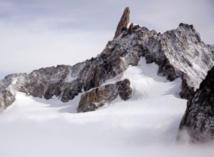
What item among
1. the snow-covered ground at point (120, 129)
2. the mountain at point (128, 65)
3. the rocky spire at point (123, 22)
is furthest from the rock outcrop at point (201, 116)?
the rocky spire at point (123, 22)

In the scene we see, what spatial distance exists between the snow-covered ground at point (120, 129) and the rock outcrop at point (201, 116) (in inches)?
76.5

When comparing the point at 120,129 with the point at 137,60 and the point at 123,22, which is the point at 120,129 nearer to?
the point at 137,60

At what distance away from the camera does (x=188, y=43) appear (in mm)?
108688

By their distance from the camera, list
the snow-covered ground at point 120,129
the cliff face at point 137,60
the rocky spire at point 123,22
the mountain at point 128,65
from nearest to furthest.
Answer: the snow-covered ground at point 120,129, the mountain at point 128,65, the cliff face at point 137,60, the rocky spire at point 123,22

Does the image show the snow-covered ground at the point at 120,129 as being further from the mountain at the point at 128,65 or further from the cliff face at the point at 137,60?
the cliff face at the point at 137,60

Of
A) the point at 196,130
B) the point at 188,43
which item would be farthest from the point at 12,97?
the point at 196,130

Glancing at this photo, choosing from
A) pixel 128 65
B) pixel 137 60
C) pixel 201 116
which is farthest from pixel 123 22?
pixel 201 116

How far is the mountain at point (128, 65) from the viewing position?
9100cm

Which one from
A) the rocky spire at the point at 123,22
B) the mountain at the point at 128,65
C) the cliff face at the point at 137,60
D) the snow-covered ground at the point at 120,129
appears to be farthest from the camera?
the rocky spire at the point at 123,22

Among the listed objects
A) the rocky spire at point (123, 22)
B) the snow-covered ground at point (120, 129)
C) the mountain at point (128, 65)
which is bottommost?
the snow-covered ground at point (120, 129)

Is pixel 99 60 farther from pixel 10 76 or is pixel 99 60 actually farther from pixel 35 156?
pixel 35 156

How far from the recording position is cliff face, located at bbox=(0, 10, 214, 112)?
92.2m

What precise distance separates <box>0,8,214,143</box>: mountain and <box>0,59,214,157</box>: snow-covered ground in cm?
254

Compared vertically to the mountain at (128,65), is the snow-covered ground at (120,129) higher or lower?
lower
